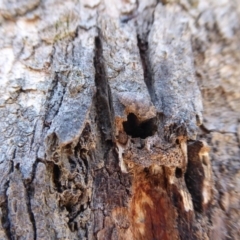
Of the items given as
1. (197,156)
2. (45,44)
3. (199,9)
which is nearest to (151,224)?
(197,156)

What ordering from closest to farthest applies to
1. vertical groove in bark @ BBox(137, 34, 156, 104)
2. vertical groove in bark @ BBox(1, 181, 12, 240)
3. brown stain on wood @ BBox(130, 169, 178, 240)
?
vertical groove in bark @ BBox(1, 181, 12, 240) → brown stain on wood @ BBox(130, 169, 178, 240) → vertical groove in bark @ BBox(137, 34, 156, 104)

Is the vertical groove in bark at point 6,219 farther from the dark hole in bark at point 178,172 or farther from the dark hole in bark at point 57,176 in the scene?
the dark hole in bark at point 178,172

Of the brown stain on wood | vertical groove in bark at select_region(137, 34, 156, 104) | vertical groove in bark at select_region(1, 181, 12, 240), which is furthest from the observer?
vertical groove in bark at select_region(137, 34, 156, 104)

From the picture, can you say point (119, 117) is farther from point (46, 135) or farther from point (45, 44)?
point (45, 44)

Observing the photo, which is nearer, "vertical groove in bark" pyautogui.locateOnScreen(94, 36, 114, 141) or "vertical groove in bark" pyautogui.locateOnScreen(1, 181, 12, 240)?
"vertical groove in bark" pyautogui.locateOnScreen(1, 181, 12, 240)

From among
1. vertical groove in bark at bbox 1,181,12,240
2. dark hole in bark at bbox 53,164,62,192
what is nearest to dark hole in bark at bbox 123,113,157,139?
dark hole in bark at bbox 53,164,62,192

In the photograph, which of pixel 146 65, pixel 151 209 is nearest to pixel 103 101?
pixel 146 65

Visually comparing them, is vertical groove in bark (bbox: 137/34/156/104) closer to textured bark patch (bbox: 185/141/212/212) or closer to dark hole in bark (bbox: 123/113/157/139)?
dark hole in bark (bbox: 123/113/157/139)
